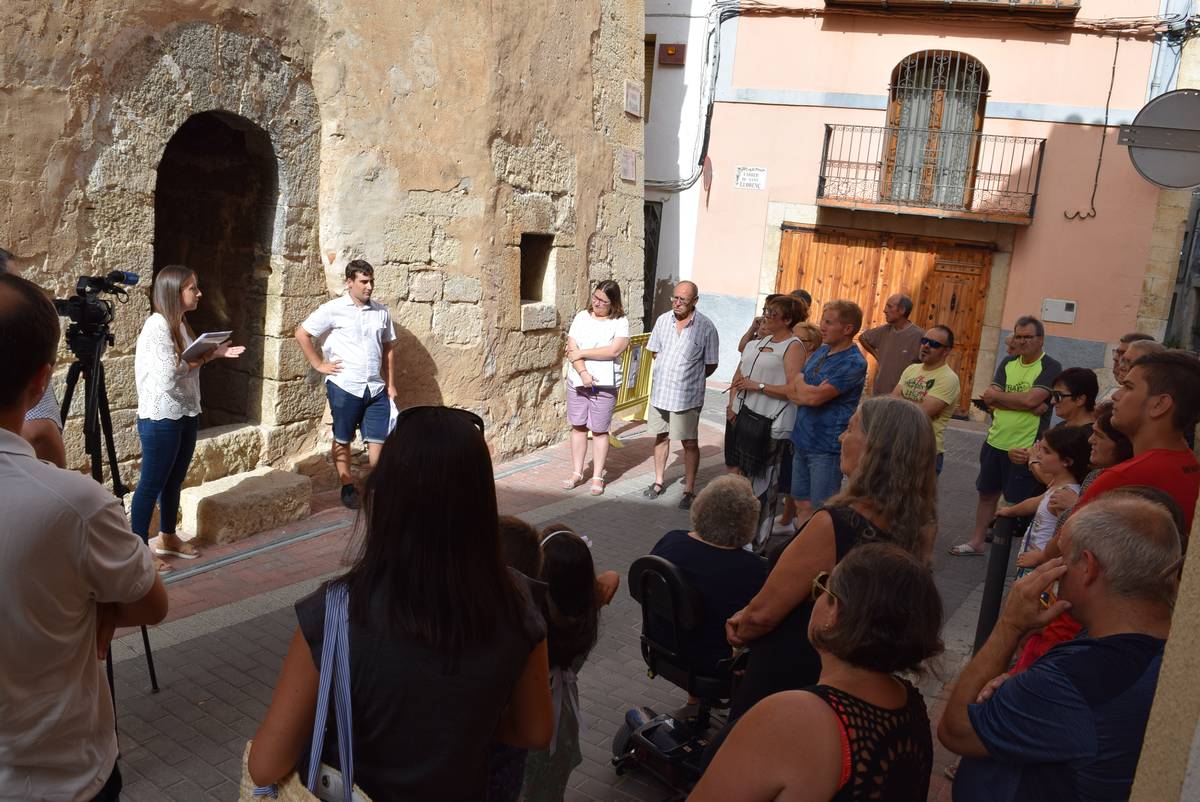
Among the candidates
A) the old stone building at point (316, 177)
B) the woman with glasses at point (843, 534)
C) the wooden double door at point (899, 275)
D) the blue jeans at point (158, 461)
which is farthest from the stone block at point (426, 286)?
the wooden double door at point (899, 275)

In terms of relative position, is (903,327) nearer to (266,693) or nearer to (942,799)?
(942,799)

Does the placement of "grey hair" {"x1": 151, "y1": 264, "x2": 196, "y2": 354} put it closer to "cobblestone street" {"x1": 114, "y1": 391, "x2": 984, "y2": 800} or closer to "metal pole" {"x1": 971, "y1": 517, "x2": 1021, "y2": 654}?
"cobblestone street" {"x1": 114, "y1": 391, "x2": 984, "y2": 800}

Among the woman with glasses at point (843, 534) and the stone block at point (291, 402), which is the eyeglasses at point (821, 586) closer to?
the woman with glasses at point (843, 534)

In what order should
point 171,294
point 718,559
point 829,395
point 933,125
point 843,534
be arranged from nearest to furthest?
point 843,534 → point 718,559 → point 171,294 → point 829,395 → point 933,125

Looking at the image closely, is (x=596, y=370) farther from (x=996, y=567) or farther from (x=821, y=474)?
(x=996, y=567)

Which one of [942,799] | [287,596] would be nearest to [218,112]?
[287,596]

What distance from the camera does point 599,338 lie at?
23.7 feet

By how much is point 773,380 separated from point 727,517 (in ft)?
9.79

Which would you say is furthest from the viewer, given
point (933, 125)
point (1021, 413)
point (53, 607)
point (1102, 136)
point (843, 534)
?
point (933, 125)

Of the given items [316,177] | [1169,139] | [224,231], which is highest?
[1169,139]

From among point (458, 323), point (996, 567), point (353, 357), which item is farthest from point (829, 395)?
point (458, 323)

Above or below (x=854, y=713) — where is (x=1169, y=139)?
above

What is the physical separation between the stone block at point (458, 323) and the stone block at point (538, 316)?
1.83 ft

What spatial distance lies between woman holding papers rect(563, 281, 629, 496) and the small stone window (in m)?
1.34
